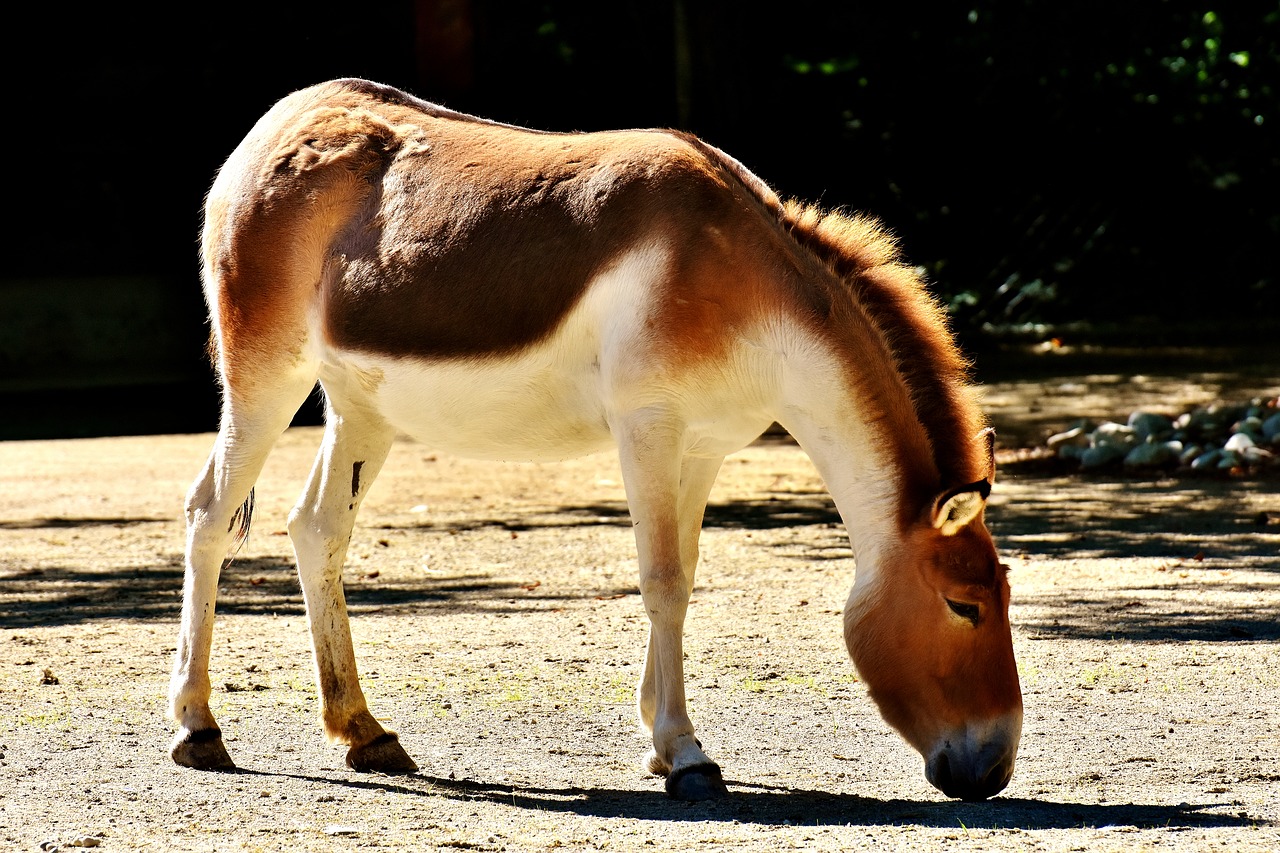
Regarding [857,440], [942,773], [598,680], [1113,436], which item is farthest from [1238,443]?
[942,773]

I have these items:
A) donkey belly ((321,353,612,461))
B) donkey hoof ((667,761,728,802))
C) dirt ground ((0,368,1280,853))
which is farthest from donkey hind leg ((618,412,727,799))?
donkey belly ((321,353,612,461))

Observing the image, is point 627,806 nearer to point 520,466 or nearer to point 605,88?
point 520,466

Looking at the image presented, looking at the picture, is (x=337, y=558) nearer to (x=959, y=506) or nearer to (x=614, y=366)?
(x=614, y=366)

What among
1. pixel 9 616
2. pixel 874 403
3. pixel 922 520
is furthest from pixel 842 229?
pixel 9 616

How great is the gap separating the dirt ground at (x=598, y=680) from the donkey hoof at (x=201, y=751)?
0.19ft

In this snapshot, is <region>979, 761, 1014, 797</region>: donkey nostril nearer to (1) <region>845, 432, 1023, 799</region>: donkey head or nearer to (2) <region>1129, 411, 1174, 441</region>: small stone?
(1) <region>845, 432, 1023, 799</region>: donkey head

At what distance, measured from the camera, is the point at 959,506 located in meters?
3.96

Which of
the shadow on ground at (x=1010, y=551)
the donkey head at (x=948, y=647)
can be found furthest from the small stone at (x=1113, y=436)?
the donkey head at (x=948, y=647)

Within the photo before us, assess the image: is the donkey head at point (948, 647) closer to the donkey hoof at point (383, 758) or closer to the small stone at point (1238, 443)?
the donkey hoof at point (383, 758)

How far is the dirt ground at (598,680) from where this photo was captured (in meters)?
4.06

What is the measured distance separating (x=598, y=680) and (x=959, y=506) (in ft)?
6.97

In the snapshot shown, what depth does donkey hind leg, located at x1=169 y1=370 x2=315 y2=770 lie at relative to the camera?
4.86 metres

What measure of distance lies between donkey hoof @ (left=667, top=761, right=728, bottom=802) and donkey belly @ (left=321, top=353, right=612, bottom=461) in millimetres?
999

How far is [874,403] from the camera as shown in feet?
13.7
